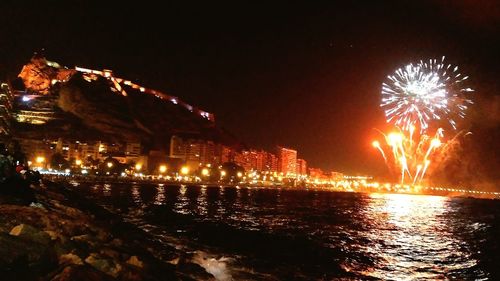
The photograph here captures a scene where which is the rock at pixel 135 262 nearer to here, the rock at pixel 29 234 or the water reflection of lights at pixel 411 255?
the rock at pixel 29 234

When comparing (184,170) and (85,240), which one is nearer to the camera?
(85,240)

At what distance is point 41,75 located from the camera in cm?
15938

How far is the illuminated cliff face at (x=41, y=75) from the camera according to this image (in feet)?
513

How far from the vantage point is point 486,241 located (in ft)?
88.1

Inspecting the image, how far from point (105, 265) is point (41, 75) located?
17495 cm

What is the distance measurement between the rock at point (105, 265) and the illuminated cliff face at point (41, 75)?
168247mm

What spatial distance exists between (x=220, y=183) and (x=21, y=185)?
134 meters

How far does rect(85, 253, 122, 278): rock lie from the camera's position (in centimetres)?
807

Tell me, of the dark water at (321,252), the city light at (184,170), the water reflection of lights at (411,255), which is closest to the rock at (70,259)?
the dark water at (321,252)

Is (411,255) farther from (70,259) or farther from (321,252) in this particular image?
(70,259)

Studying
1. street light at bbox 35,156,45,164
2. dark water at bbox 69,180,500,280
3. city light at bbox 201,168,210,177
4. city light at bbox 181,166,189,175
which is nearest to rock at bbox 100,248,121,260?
dark water at bbox 69,180,500,280

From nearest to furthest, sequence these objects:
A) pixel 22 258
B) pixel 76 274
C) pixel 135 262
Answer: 1. pixel 76 274
2. pixel 22 258
3. pixel 135 262

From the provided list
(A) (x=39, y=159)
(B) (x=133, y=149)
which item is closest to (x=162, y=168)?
(B) (x=133, y=149)

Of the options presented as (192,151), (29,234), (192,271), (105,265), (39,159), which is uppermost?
(192,151)
